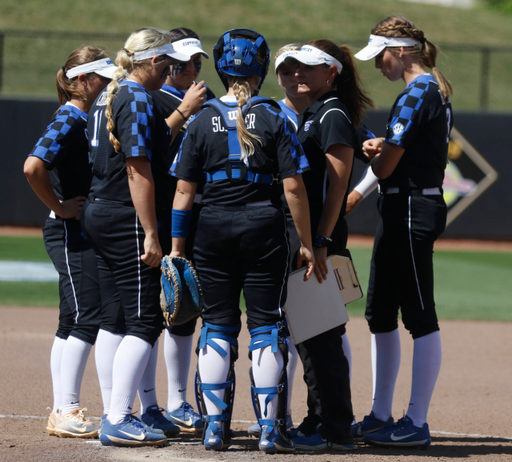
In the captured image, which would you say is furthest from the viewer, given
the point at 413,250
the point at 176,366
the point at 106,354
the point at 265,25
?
the point at 265,25

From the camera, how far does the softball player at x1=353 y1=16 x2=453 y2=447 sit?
12.1 feet

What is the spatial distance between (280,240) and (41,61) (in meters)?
22.4

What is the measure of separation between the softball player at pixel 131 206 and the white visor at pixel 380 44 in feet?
3.40

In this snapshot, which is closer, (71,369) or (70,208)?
(71,369)

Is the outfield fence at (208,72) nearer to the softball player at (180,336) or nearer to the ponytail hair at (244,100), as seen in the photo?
the softball player at (180,336)

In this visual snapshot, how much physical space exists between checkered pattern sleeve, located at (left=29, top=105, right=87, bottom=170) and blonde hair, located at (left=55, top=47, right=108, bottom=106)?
0.14m

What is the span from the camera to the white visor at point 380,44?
383 centimetres

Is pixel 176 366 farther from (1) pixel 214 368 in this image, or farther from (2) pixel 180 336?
(1) pixel 214 368

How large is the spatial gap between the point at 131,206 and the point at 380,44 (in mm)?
1664

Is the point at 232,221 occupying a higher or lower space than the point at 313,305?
higher

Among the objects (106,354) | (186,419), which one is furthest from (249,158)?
(186,419)

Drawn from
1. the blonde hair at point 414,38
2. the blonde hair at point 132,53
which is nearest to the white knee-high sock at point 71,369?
the blonde hair at point 132,53

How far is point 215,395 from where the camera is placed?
11.0 ft

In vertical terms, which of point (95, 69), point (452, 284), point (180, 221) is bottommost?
point (452, 284)
